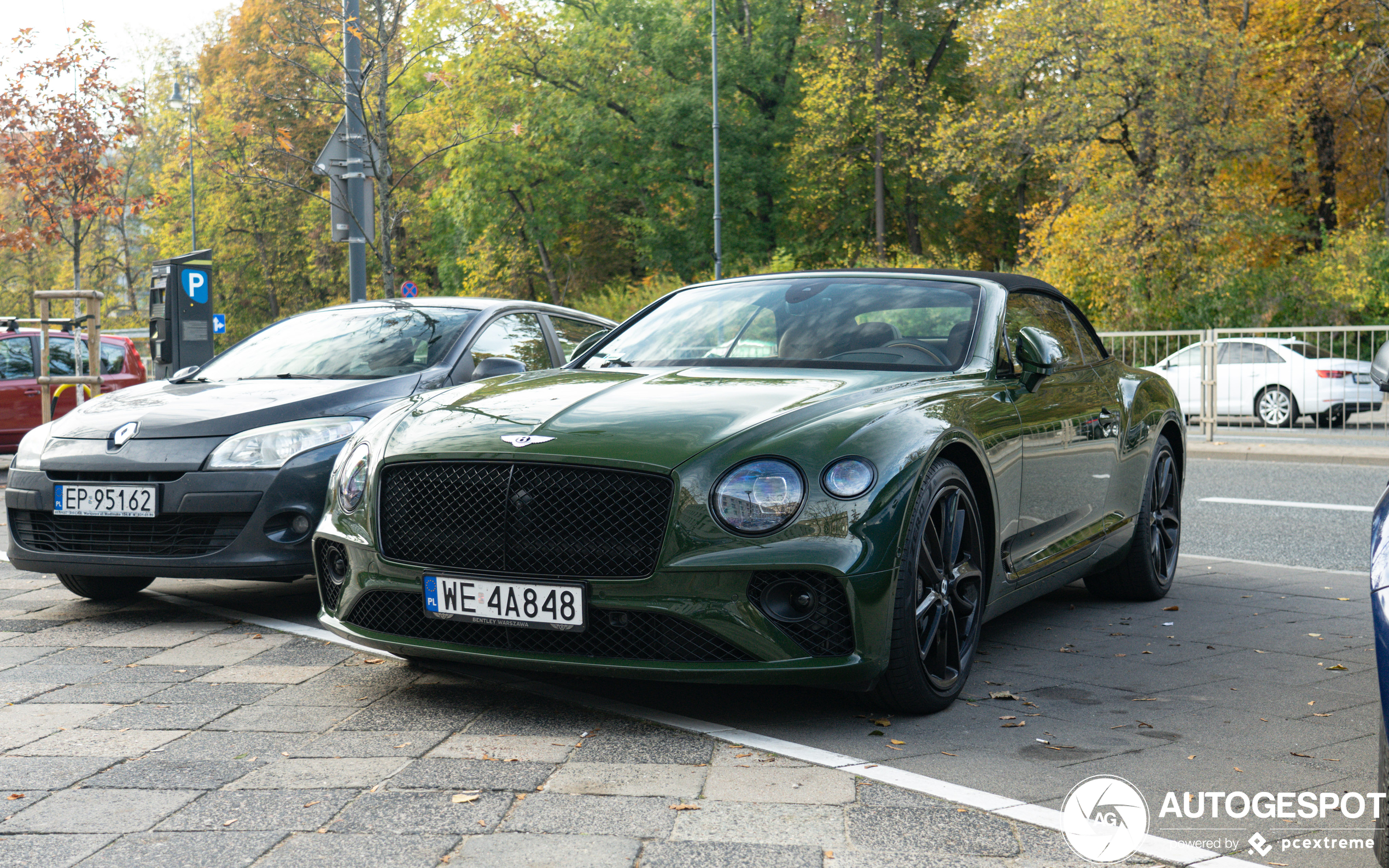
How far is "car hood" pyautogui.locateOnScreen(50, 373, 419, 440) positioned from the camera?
18.6ft

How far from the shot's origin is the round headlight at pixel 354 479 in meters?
4.41

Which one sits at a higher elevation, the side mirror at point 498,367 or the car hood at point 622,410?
the side mirror at point 498,367

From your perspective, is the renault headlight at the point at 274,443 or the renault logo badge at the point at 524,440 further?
the renault headlight at the point at 274,443

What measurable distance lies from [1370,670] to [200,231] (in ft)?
169

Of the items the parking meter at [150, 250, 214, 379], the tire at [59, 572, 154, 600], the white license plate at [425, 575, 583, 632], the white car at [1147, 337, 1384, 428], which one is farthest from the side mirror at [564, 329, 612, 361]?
the white car at [1147, 337, 1384, 428]

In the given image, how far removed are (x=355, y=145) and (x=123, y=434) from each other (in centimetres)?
957

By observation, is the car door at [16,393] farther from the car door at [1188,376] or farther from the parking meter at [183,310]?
the car door at [1188,376]

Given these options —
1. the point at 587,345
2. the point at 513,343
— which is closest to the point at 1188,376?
the point at 513,343

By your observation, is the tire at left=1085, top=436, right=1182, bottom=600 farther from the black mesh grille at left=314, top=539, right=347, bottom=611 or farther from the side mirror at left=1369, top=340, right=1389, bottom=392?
the black mesh grille at left=314, top=539, right=347, bottom=611

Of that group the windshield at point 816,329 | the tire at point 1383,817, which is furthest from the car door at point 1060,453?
the tire at point 1383,817

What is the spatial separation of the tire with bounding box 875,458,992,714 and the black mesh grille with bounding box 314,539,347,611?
182cm

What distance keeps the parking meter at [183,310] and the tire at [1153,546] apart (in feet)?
36.9

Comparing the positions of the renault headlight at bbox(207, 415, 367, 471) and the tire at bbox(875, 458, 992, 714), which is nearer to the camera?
the tire at bbox(875, 458, 992, 714)

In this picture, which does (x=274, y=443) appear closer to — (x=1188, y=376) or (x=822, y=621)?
(x=822, y=621)
